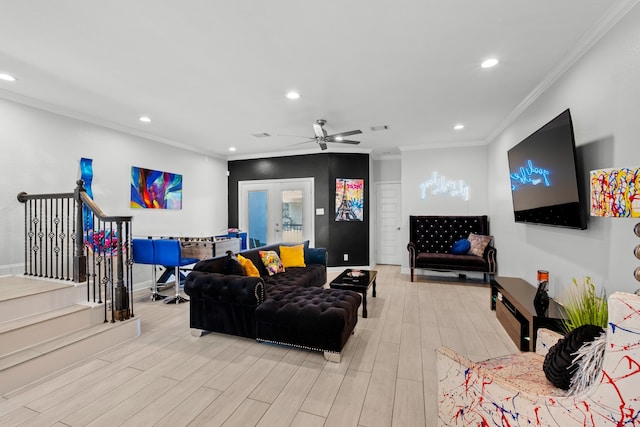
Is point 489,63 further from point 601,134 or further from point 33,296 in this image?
point 33,296

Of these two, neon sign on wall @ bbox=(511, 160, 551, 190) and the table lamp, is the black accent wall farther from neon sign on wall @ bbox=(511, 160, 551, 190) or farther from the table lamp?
the table lamp

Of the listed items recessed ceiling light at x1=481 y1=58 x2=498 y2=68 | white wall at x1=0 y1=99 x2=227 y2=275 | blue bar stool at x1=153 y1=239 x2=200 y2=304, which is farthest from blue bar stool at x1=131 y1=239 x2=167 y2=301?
recessed ceiling light at x1=481 y1=58 x2=498 y2=68

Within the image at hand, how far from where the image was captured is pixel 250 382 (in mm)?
2180

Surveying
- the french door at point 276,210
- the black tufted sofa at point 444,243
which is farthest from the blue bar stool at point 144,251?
the black tufted sofa at point 444,243

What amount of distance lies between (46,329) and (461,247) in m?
5.97

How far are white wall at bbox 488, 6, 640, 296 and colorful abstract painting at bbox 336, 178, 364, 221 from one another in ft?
11.2

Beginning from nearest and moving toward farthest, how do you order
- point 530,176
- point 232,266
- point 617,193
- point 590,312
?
point 617,193
point 590,312
point 530,176
point 232,266

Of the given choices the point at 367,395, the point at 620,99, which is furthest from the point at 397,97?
the point at 367,395

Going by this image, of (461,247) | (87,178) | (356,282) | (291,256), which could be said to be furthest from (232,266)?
(461,247)

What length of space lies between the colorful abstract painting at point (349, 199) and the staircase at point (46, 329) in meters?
4.34

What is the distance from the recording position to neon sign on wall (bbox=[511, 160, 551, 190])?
9.27ft

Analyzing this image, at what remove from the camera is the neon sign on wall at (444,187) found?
5695mm

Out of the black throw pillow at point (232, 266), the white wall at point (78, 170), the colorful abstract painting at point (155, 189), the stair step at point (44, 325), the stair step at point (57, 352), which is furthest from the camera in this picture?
the colorful abstract painting at point (155, 189)

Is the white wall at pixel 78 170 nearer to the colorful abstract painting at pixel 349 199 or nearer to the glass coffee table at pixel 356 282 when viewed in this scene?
the colorful abstract painting at pixel 349 199
